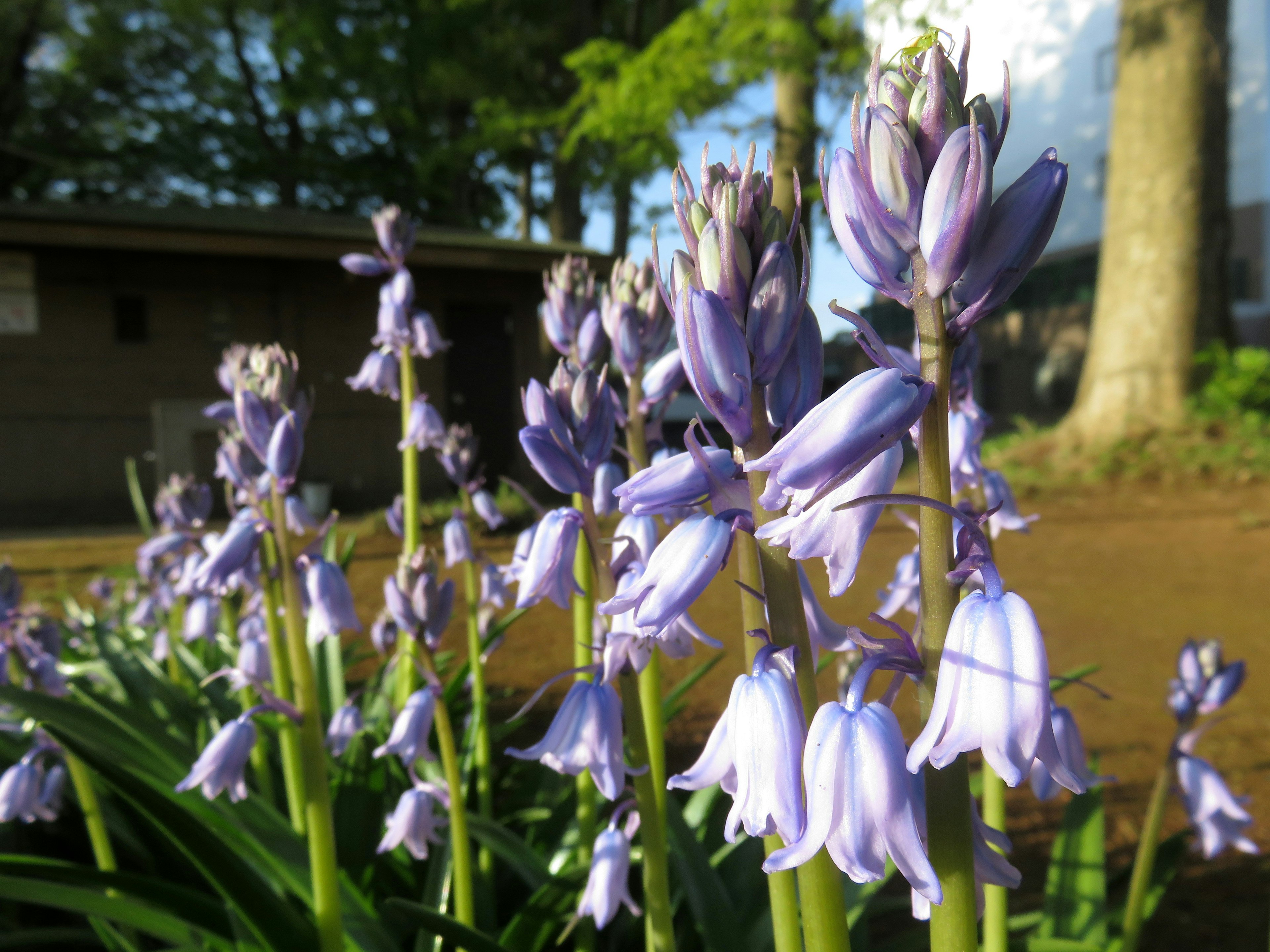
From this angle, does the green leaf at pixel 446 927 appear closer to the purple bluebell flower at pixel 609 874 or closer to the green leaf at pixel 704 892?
the purple bluebell flower at pixel 609 874

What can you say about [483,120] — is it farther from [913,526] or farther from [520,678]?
[913,526]

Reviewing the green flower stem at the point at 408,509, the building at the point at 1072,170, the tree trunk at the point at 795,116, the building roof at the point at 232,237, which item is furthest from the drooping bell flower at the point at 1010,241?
the building at the point at 1072,170

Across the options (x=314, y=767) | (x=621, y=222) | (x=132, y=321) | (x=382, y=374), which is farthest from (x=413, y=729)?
(x=621, y=222)

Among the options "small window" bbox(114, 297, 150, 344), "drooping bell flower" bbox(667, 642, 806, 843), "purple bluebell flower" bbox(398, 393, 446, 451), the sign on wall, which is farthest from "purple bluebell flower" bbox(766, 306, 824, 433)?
the sign on wall

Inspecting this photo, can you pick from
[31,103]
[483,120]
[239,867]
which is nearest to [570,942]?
[239,867]

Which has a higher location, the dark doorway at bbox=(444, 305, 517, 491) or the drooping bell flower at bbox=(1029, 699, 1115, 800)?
the dark doorway at bbox=(444, 305, 517, 491)

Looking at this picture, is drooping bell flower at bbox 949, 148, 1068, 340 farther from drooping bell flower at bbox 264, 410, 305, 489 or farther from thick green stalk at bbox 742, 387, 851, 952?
drooping bell flower at bbox 264, 410, 305, 489
